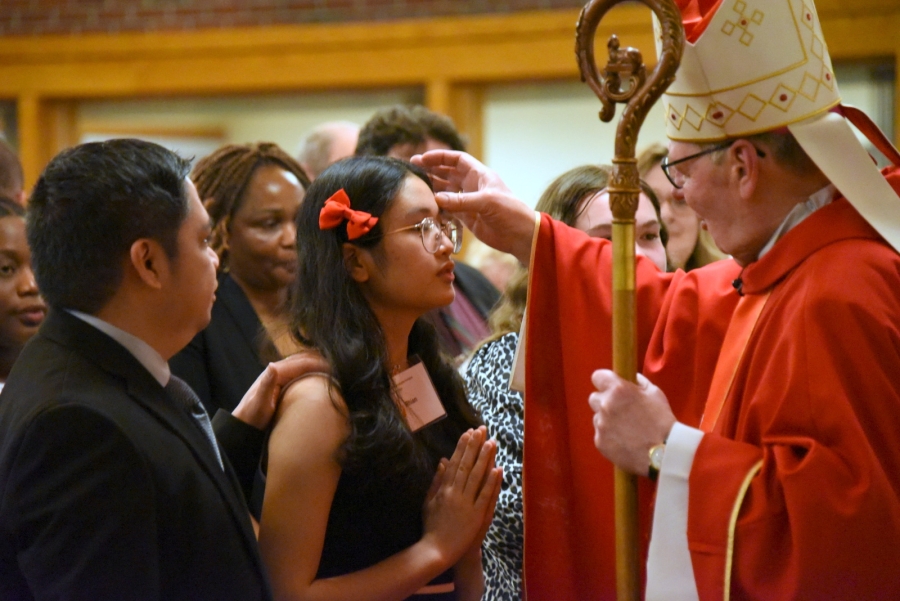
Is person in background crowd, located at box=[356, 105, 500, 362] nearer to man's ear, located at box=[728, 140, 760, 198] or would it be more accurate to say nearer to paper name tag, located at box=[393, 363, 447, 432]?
paper name tag, located at box=[393, 363, 447, 432]

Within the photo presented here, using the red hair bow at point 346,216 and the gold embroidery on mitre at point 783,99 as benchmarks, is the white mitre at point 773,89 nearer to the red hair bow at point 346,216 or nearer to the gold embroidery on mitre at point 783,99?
the gold embroidery on mitre at point 783,99

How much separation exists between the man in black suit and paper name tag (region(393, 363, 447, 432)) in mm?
475

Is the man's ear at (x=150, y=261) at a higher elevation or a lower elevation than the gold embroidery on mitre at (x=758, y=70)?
lower

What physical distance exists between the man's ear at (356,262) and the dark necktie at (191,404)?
0.45m

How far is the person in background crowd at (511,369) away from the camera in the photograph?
240 cm

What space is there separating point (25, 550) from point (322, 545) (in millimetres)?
614

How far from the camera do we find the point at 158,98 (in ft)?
20.0

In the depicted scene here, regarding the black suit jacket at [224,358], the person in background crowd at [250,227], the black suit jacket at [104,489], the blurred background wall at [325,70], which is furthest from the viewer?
the blurred background wall at [325,70]

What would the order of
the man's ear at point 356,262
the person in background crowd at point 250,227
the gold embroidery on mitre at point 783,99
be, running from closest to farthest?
the gold embroidery on mitre at point 783,99
the man's ear at point 356,262
the person in background crowd at point 250,227

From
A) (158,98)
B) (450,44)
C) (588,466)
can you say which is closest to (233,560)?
(588,466)

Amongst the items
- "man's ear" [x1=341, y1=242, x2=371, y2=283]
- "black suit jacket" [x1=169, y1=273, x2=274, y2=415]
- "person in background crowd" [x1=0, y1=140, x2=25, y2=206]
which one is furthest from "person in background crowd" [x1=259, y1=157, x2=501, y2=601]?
"person in background crowd" [x1=0, y1=140, x2=25, y2=206]

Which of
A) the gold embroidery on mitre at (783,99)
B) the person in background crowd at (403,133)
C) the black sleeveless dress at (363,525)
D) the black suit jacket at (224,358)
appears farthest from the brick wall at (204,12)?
the black sleeveless dress at (363,525)

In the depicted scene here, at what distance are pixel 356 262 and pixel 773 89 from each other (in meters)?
0.90

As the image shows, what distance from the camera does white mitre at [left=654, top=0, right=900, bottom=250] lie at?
1.78 meters
